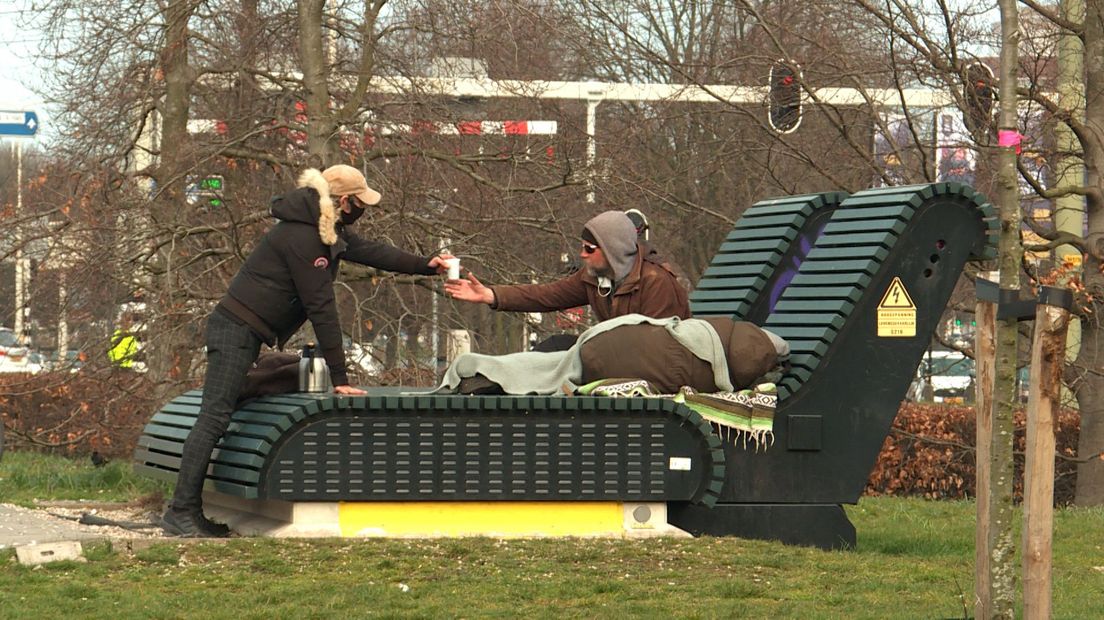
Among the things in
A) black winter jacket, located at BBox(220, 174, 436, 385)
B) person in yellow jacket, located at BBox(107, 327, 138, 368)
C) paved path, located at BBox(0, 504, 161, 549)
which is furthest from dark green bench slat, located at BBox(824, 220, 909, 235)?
person in yellow jacket, located at BBox(107, 327, 138, 368)

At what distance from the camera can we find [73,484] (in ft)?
38.9

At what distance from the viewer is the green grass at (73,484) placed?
36.8 feet

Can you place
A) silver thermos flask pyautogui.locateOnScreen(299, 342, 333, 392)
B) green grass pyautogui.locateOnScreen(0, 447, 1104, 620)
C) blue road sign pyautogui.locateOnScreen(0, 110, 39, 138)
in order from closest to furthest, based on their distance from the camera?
green grass pyautogui.locateOnScreen(0, 447, 1104, 620)
silver thermos flask pyautogui.locateOnScreen(299, 342, 333, 392)
blue road sign pyautogui.locateOnScreen(0, 110, 39, 138)

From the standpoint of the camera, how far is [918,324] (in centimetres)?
932

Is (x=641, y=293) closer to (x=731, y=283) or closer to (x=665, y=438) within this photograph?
(x=731, y=283)

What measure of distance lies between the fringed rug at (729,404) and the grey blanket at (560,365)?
0.09 meters

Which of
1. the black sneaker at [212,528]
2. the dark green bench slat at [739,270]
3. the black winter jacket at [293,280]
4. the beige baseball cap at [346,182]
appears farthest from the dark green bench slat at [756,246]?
the black sneaker at [212,528]

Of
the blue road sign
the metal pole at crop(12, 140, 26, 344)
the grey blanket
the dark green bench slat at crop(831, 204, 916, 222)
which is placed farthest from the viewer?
the blue road sign

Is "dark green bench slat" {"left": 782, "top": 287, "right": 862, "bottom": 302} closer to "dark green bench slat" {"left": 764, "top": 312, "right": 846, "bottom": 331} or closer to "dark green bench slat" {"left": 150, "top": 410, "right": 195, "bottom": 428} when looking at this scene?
"dark green bench slat" {"left": 764, "top": 312, "right": 846, "bottom": 331}

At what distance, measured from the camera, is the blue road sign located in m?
19.1

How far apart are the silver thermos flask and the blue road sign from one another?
34.7ft

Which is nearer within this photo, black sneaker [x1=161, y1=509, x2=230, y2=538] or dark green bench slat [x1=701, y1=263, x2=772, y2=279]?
black sneaker [x1=161, y1=509, x2=230, y2=538]

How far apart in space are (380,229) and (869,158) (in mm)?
3854

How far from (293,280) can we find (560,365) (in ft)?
4.68
